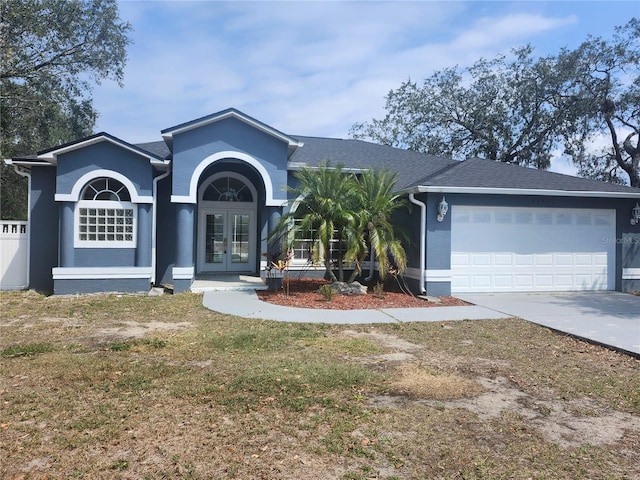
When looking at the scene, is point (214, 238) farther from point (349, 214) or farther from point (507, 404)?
point (507, 404)

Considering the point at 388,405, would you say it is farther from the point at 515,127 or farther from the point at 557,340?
the point at 515,127

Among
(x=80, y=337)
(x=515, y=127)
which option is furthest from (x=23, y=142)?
(x=515, y=127)

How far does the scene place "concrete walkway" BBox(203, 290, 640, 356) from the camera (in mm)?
8367

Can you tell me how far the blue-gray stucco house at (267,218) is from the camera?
12.1 metres

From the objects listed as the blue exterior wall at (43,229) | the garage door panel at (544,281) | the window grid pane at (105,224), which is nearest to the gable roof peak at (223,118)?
the window grid pane at (105,224)

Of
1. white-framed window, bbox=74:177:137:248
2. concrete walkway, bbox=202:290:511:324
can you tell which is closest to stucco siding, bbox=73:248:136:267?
white-framed window, bbox=74:177:137:248

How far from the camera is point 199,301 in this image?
36.3ft

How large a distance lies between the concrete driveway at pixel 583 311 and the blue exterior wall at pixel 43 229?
11463mm

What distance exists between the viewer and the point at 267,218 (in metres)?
12.9

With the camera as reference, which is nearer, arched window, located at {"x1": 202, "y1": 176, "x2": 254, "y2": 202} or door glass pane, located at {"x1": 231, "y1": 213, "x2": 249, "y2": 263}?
arched window, located at {"x1": 202, "y1": 176, "x2": 254, "y2": 202}

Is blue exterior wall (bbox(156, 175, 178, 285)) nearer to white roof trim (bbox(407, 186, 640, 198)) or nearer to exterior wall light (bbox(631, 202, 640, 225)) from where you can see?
white roof trim (bbox(407, 186, 640, 198))

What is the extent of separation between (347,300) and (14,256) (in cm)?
940

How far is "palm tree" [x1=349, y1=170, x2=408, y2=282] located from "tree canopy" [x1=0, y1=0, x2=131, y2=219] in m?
15.4

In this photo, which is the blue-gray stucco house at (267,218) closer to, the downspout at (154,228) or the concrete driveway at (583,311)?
the downspout at (154,228)
